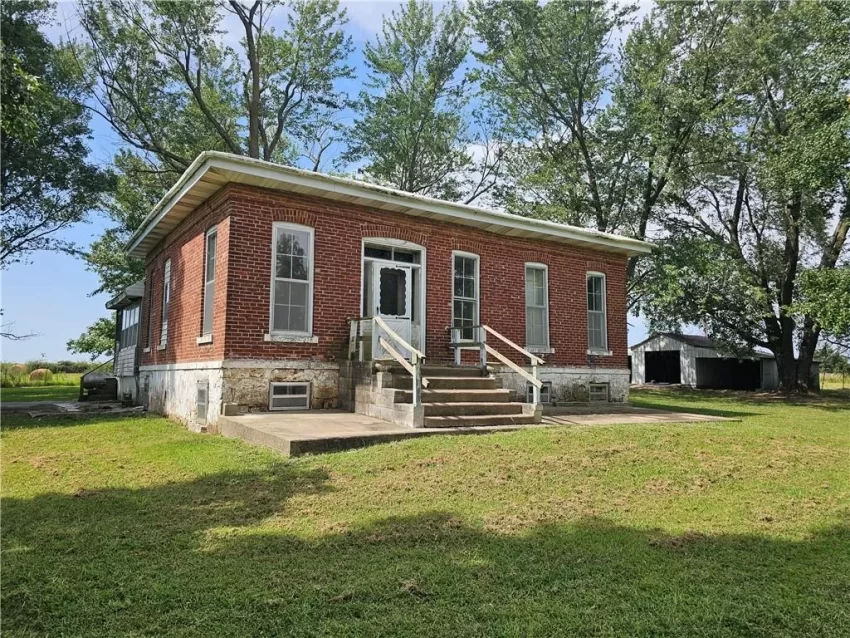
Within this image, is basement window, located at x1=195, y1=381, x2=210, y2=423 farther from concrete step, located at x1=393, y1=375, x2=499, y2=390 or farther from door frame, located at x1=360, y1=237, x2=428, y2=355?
door frame, located at x1=360, y1=237, x2=428, y2=355

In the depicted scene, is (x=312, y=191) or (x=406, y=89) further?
(x=406, y=89)

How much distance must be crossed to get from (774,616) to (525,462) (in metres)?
3.62

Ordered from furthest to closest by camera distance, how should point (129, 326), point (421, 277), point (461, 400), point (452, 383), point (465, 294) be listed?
point (129, 326)
point (465, 294)
point (421, 277)
point (452, 383)
point (461, 400)

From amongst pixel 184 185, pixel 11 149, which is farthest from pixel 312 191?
pixel 11 149

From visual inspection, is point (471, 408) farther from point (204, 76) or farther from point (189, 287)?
point (204, 76)


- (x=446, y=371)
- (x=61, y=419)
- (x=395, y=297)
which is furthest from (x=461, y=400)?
(x=61, y=419)

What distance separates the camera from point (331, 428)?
26.6ft

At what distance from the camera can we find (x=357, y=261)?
1128 cm

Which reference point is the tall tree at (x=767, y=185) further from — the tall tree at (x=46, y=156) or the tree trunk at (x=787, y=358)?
the tall tree at (x=46, y=156)

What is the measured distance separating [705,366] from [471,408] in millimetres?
26928

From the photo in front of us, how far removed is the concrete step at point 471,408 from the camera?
878cm

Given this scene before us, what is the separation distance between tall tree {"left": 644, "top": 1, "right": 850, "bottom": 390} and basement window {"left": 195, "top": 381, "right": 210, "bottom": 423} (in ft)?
51.5

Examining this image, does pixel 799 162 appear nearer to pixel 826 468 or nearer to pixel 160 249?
pixel 826 468

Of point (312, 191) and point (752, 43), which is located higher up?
point (752, 43)
